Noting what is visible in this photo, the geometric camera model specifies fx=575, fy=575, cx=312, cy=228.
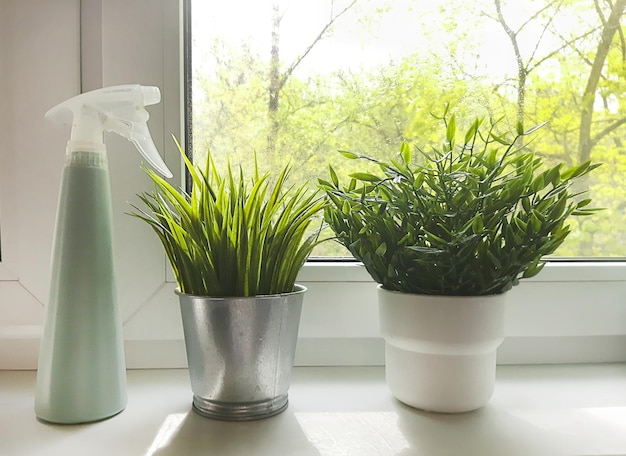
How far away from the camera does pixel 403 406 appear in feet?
1.73

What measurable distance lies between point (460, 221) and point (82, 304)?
0.31 metres

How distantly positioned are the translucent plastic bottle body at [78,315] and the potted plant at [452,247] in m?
0.20

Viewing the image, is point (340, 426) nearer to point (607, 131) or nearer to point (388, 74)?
point (388, 74)

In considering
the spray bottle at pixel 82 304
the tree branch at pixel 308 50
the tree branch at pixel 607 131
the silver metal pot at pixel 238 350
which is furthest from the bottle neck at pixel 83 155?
the tree branch at pixel 607 131

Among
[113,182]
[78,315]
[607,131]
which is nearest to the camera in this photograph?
[78,315]

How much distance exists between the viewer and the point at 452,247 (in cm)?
47

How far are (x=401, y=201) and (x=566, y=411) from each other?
25cm

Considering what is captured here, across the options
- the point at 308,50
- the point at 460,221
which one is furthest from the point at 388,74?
the point at 460,221

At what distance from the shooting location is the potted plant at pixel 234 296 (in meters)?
0.47

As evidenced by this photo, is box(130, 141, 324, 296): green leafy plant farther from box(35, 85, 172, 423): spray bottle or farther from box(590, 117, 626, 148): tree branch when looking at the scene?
box(590, 117, 626, 148): tree branch

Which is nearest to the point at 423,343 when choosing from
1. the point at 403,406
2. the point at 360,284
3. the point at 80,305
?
the point at 403,406

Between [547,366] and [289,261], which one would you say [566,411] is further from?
[289,261]

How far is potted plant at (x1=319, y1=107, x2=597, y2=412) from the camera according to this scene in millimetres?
472

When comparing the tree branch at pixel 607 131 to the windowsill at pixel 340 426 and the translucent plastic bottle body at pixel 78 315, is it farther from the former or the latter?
the translucent plastic bottle body at pixel 78 315
